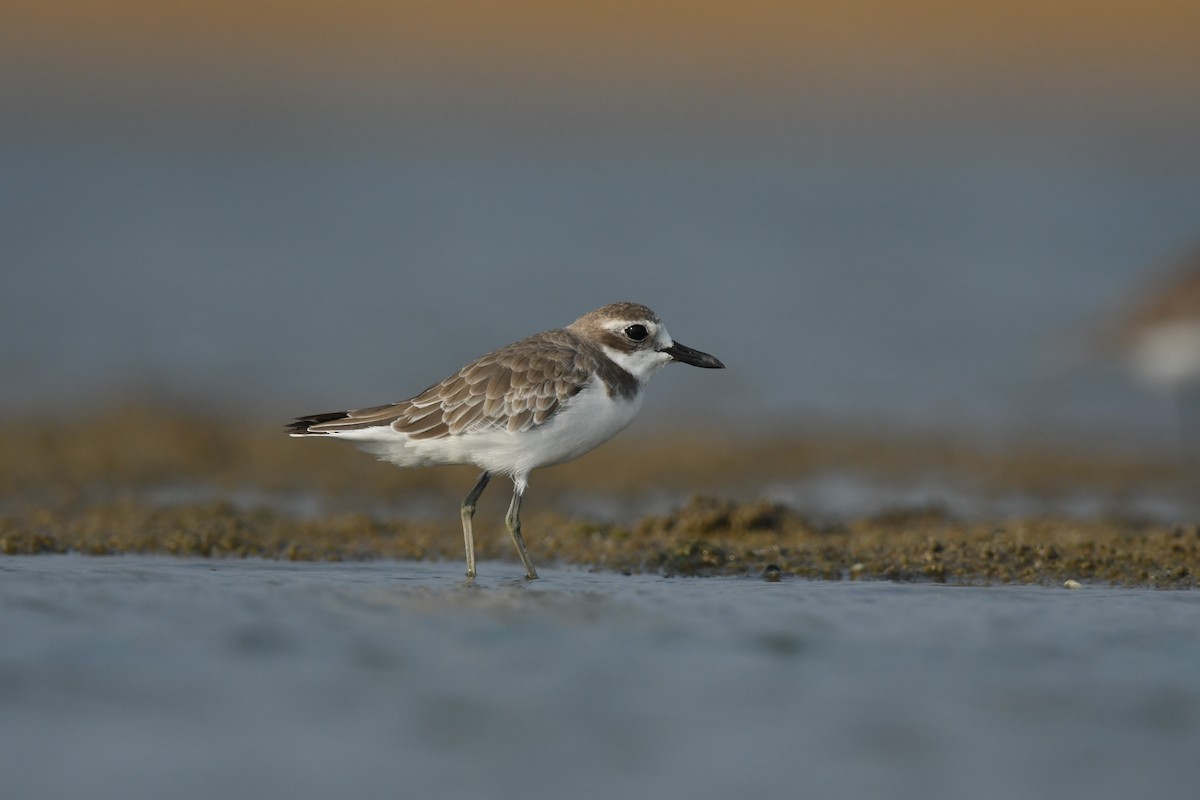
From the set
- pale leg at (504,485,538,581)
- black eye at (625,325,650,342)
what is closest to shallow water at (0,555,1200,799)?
pale leg at (504,485,538,581)

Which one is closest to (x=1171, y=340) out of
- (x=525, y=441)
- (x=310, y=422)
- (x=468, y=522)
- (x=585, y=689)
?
(x=525, y=441)

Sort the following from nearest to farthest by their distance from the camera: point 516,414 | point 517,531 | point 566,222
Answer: point 516,414
point 517,531
point 566,222

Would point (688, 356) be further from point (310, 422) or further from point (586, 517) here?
point (310, 422)

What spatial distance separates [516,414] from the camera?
881 centimetres

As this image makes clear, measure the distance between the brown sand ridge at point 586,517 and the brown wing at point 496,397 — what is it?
101 cm

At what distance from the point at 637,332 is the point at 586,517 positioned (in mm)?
1841

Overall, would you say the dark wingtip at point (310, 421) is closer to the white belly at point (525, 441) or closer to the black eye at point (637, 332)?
the white belly at point (525, 441)

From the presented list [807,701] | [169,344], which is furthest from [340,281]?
[807,701]

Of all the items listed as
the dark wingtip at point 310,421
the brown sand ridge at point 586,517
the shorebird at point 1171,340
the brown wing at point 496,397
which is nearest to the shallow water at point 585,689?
the brown sand ridge at point 586,517

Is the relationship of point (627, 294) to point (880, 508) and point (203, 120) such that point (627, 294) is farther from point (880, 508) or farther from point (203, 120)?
point (203, 120)

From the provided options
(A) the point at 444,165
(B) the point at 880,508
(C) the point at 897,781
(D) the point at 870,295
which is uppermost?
(A) the point at 444,165

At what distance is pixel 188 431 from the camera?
1354 cm

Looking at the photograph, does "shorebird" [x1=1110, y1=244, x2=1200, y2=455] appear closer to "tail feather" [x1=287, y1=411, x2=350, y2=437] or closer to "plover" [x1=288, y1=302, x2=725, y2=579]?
"plover" [x1=288, y1=302, x2=725, y2=579]

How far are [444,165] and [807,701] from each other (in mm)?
28785
